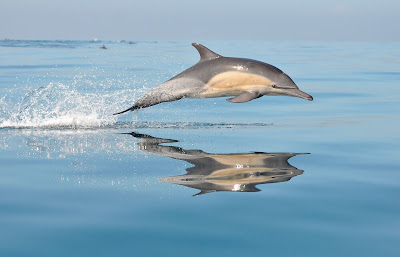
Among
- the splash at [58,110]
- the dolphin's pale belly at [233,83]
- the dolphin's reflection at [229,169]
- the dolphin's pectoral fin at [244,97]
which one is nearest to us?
the dolphin's reflection at [229,169]

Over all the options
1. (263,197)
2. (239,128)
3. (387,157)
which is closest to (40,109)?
(239,128)

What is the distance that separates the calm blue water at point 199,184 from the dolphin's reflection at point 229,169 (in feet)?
0.05

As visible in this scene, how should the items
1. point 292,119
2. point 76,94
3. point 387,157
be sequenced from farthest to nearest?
point 76,94, point 292,119, point 387,157

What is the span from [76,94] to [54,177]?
12.0 meters

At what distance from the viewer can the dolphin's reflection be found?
6941 mm

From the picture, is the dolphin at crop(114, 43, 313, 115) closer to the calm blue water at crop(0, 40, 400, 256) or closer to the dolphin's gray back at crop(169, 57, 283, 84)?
the dolphin's gray back at crop(169, 57, 283, 84)

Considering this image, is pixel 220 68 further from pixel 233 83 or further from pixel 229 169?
pixel 229 169

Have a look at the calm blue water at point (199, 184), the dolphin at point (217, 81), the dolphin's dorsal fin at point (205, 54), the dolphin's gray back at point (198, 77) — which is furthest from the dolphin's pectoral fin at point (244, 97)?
the dolphin's dorsal fin at point (205, 54)

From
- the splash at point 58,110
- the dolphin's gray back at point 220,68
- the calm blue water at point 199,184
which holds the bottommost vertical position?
the calm blue water at point 199,184

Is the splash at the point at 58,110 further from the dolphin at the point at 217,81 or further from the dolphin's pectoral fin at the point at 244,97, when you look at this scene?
the dolphin's pectoral fin at the point at 244,97

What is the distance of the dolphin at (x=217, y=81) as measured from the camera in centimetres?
1096

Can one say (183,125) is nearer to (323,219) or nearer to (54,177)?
(54,177)

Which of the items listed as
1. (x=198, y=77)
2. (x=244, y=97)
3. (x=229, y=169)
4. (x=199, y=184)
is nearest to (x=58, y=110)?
(x=198, y=77)

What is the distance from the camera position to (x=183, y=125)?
12.4 m
